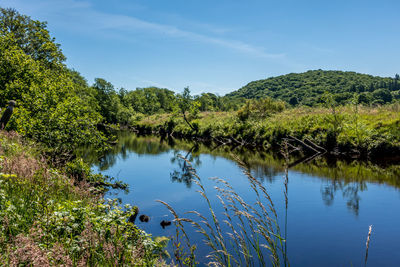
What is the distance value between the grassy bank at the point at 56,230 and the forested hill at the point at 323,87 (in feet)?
236

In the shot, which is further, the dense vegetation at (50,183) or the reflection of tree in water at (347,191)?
the reflection of tree in water at (347,191)

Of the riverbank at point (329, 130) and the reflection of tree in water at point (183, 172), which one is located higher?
the riverbank at point (329, 130)

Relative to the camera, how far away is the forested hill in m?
80.7

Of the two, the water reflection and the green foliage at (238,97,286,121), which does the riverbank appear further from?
the water reflection

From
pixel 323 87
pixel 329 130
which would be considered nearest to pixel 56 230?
pixel 329 130

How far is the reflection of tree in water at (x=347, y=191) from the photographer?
12.7 m

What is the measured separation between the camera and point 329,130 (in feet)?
87.0

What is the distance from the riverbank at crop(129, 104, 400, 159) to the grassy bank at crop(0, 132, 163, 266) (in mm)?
15303

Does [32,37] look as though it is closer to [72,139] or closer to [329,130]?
[72,139]

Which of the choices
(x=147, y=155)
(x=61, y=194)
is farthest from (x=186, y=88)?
(x=61, y=194)

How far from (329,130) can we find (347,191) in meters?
13.4

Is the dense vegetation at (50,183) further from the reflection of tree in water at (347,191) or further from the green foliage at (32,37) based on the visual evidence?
the reflection of tree in water at (347,191)

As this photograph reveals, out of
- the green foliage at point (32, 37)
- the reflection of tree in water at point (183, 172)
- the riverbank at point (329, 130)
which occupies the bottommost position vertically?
the reflection of tree in water at point (183, 172)

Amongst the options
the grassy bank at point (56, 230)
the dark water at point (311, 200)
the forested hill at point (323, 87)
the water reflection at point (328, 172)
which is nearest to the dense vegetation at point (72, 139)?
the grassy bank at point (56, 230)
